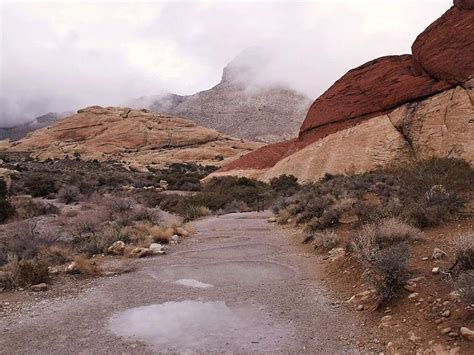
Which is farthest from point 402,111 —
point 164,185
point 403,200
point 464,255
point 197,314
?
point 197,314

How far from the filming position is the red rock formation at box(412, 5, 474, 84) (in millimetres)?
22141

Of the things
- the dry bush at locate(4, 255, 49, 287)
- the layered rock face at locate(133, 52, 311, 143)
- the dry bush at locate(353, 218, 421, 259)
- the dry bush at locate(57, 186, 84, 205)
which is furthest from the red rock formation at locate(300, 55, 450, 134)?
the layered rock face at locate(133, 52, 311, 143)

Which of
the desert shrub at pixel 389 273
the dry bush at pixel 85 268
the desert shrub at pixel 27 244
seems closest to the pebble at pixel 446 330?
the desert shrub at pixel 389 273

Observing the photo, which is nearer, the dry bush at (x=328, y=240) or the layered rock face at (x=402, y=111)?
the dry bush at (x=328, y=240)

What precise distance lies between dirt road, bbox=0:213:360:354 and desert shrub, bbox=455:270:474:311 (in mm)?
1326

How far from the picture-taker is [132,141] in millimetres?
85688

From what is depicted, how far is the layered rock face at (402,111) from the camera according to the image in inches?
847

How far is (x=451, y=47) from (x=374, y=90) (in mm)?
5424

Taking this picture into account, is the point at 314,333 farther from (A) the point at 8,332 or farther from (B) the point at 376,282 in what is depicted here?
(A) the point at 8,332

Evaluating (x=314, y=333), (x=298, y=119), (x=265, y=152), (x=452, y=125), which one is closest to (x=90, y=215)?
(x=314, y=333)

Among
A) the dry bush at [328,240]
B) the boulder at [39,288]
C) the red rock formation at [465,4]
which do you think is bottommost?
the dry bush at [328,240]

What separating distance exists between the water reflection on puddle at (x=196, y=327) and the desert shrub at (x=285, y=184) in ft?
57.9

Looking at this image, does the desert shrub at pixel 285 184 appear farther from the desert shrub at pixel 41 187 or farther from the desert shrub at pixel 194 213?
the desert shrub at pixel 41 187

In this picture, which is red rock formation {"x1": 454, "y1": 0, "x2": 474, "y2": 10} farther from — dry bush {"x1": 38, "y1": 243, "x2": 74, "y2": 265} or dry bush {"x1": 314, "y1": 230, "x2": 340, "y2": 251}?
dry bush {"x1": 38, "y1": 243, "x2": 74, "y2": 265}
